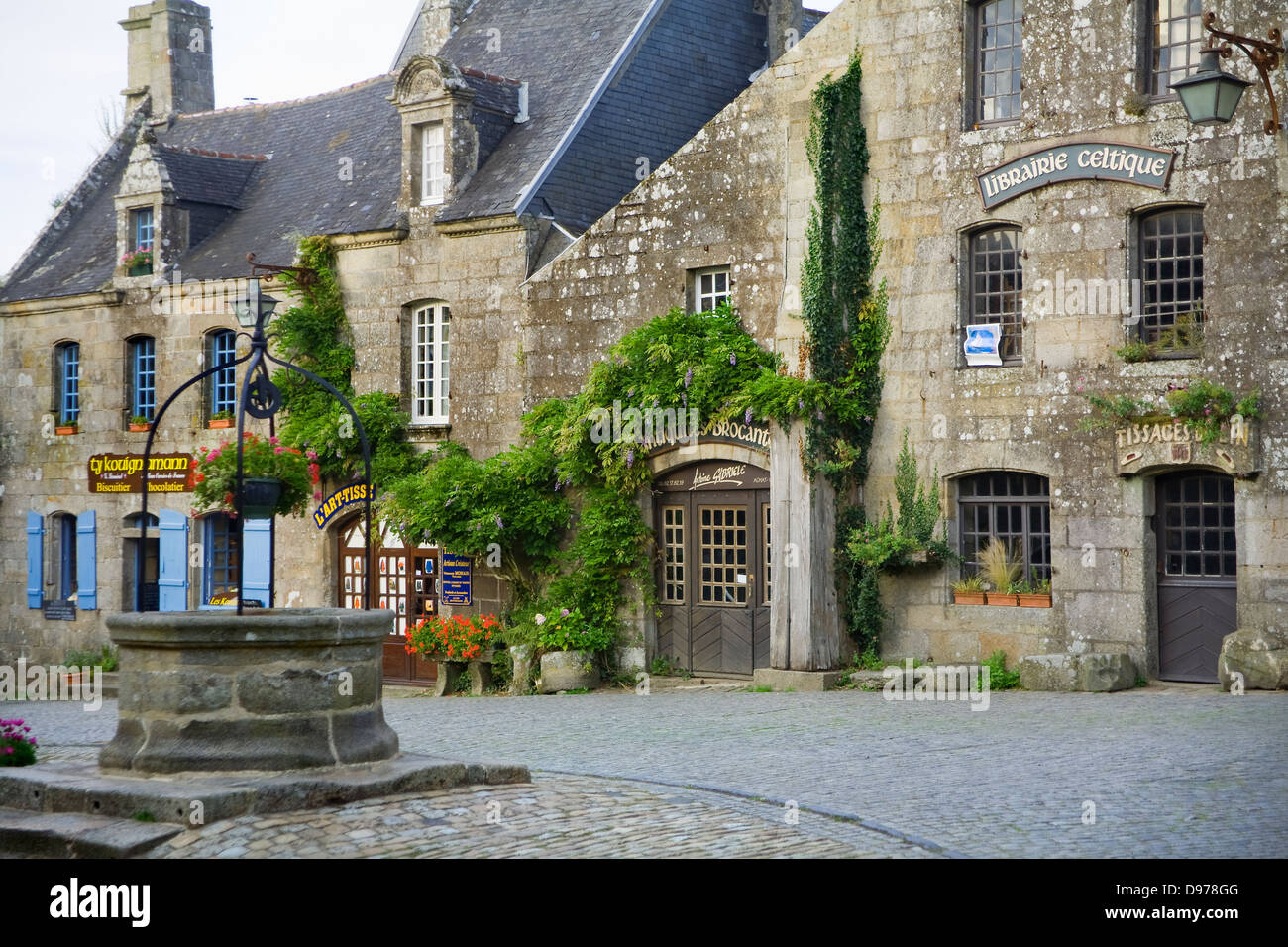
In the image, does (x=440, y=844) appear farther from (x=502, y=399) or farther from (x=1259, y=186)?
(x=502, y=399)

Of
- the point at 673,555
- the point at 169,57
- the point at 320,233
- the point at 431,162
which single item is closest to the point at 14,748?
the point at 673,555

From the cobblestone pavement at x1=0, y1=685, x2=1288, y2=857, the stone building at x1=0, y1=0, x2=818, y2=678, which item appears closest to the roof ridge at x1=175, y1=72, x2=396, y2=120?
the stone building at x1=0, y1=0, x2=818, y2=678

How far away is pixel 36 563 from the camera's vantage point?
2608cm

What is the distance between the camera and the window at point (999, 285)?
1623cm

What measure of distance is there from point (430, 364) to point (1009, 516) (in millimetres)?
8596

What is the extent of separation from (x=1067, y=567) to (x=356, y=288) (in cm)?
1082

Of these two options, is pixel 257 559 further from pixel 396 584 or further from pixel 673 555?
pixel 673 555

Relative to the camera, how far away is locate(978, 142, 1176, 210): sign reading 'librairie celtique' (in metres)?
15.1

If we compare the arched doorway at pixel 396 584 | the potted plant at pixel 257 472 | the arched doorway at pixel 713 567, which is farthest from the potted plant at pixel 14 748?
the arched doorway at pixel 396 584

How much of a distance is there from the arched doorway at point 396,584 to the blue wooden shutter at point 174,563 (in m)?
3.25

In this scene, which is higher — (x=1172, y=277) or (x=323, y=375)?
(x=1172, y=277)

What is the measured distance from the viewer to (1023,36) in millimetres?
16062

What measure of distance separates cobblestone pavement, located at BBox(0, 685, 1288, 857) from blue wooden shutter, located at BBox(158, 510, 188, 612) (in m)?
7.91
